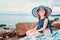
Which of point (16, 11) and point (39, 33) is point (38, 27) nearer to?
point (39, 33)

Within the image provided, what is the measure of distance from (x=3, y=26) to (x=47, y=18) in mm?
400

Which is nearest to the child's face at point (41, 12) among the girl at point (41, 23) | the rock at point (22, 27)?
the girl at point (41, 23)

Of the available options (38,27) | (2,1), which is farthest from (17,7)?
(38,27)

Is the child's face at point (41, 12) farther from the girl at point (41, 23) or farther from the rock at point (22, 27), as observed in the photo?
the rock at point (22, 27)

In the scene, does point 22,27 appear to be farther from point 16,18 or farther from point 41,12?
point 41,12

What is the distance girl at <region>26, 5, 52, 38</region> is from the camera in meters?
1.21

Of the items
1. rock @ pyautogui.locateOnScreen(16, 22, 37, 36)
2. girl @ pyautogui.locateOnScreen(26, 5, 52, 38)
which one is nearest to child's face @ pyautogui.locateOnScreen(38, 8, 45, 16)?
girl @ pyautogui.locateOnScreen(26, 5, 52, 38)

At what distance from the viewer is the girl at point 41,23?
3.95ft

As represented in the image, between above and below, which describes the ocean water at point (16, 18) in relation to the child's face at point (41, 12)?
below

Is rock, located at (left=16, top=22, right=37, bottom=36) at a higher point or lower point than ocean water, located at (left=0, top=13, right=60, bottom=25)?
lower

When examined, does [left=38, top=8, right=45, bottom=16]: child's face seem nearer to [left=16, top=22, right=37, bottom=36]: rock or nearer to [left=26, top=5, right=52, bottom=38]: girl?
[left=26, top=5, right=52, bottom=38]: girl

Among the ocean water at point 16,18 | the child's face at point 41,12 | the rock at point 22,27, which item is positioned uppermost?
the child's face at point 41,12

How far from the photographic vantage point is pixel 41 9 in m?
1.22

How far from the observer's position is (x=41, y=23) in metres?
1.22
